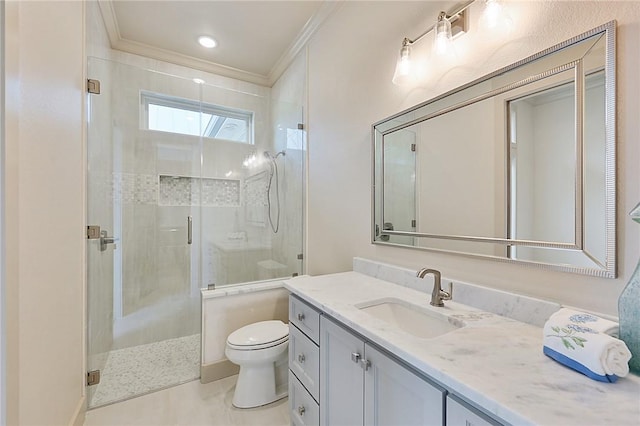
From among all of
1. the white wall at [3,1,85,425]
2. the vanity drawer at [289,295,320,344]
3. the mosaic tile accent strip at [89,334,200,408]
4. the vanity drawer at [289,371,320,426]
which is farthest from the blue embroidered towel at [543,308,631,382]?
the mosaic tile accent strip at [89,334,200,408]

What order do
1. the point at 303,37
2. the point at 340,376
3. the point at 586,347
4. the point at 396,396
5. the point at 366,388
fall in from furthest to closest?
the point at 303,37
the point at 340,376
the point at 366,388
the point at 396,396
the point at 586,347

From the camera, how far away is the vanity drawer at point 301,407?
Answer: 126 centimetres

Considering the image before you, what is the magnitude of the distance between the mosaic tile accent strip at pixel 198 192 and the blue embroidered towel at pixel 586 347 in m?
2.45

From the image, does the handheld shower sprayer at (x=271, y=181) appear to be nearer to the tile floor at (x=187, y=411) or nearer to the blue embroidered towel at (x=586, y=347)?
the tile floor at (x=187, y=411)

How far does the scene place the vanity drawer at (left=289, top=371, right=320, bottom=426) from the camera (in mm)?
1259

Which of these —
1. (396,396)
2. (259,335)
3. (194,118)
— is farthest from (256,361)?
(194,118)

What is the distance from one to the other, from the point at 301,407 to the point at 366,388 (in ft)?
1.97

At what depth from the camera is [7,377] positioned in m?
0.84

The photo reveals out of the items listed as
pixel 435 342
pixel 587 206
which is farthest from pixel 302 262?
pixel 587 206

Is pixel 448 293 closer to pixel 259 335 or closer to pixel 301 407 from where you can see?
pixel 301 407

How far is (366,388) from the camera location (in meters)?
0.96

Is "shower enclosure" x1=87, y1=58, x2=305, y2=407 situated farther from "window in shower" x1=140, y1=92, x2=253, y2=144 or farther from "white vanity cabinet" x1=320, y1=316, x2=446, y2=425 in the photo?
"white vanity cabinet" x1=320, y1=316, x2=446, y2=425

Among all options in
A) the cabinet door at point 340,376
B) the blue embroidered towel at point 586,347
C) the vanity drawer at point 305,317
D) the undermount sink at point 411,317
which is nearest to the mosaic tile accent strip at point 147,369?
the vanity drawer at point 305,317

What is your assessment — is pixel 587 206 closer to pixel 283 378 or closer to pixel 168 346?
pixel 283 378
